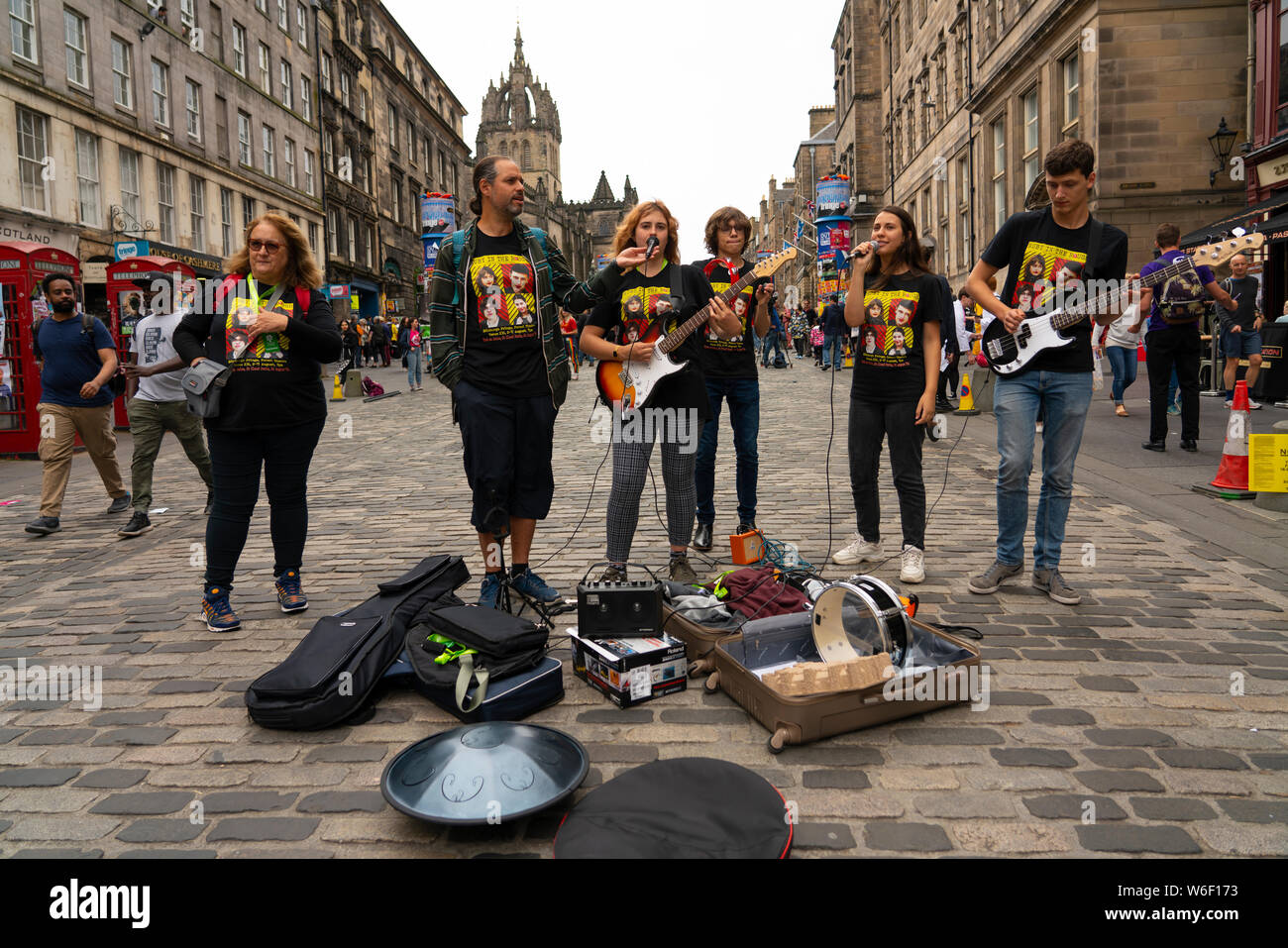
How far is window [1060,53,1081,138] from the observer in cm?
2247

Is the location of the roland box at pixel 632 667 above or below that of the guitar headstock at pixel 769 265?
below

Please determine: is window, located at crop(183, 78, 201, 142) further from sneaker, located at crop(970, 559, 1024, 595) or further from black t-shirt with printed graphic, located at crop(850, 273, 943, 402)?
sneaker, located at crop(970, 559, 1024, 595)

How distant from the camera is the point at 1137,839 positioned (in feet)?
8.58

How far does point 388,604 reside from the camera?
4395 mm

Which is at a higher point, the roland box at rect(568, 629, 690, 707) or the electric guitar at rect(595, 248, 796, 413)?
the electric guitar at rect(595, 248, 796, 413)

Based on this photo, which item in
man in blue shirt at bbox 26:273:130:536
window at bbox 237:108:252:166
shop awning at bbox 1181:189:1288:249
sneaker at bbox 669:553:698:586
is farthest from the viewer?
window at bbox 237:108:252:166

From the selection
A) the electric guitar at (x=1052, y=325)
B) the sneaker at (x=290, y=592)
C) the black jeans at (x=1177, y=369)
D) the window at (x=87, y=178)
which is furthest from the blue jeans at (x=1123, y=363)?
the window at (x=87, y=178)

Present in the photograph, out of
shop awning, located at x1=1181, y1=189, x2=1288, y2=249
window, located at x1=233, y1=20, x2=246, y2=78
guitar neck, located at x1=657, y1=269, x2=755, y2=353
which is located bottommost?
guitar neck, located at x1=657, y1=269, x2=755, y2=353

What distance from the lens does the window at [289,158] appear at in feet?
125

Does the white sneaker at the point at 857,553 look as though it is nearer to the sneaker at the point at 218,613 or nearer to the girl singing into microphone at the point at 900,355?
the girl singing into microphone at the point at 900,355

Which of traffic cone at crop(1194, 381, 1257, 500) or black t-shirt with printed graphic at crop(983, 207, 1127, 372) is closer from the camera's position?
black t-shirt with printed graphic at crop(983, 207, 1127, 372)

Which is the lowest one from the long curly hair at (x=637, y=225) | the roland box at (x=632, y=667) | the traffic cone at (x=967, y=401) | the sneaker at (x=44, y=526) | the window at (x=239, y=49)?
the roland box at (x=632, y=667)

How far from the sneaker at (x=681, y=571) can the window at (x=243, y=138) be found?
34.5 m

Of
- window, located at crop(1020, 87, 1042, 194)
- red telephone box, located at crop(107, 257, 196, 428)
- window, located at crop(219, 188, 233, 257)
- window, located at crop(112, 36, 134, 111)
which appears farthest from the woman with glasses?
window, located at crop(219, 188, 233, 257)
